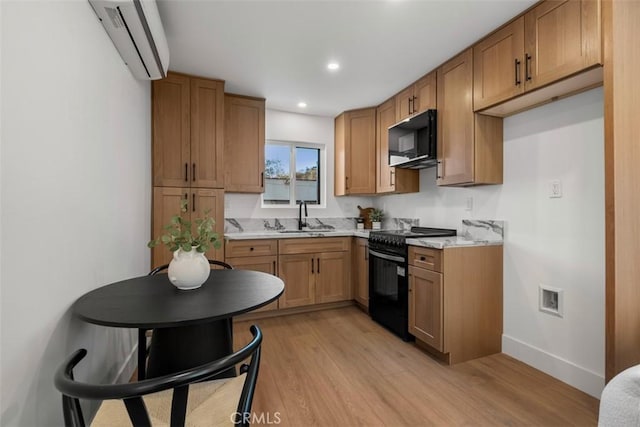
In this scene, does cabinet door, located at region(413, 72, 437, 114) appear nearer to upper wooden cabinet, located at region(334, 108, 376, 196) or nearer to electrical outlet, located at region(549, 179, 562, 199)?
upper wooden cabinet, located at region(334, 108, 376, 196)

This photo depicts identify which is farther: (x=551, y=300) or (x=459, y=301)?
(x=459, y=301)

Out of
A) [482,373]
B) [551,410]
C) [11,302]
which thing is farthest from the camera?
[482,373]

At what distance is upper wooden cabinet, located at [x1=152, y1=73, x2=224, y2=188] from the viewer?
2641 millimetres

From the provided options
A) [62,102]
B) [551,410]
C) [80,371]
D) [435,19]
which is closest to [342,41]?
[435,19]

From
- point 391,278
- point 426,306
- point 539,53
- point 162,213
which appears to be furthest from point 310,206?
point 539,53

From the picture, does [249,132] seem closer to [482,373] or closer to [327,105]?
[327,105]

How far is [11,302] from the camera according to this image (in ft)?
2.80

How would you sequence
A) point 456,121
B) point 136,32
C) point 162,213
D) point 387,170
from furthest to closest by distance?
point 387,170 → point 162,213 → point 456,121 → point 136,32

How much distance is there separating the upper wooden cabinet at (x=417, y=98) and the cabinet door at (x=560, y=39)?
0.87 metres

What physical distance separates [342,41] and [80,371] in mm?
2541

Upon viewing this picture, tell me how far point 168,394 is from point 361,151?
3.20m

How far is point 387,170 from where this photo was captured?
3334 mm

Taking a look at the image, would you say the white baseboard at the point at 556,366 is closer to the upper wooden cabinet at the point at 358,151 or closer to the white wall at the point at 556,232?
the white wall at the point at 556,232

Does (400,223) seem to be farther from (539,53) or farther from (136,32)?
(136,32)
